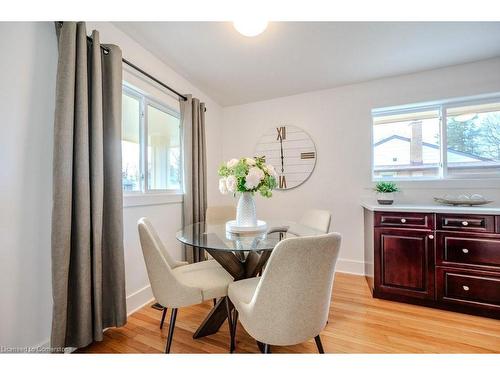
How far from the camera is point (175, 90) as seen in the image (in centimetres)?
241

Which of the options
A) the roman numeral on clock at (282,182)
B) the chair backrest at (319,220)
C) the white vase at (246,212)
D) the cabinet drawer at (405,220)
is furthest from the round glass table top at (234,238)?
the roman numeral on clock at (282,182)

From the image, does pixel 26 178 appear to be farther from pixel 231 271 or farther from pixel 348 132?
pixel 348 132

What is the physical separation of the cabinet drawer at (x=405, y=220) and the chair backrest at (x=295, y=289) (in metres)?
1.42

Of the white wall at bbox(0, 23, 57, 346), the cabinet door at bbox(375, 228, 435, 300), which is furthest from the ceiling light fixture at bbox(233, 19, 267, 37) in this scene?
the cabinet door at bbox(375, 228, 435, 300)

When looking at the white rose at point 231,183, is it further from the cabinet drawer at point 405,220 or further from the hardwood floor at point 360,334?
the cabinet drawer at point 405,220

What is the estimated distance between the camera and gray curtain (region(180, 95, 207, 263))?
8.04 feet

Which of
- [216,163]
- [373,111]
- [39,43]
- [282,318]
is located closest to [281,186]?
[216,163]

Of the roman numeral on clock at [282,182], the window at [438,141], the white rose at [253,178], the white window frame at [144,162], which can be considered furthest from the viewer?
the roman numeral on clock at [282,182]

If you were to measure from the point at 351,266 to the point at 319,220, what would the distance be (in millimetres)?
1242

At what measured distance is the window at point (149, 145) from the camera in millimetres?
2018

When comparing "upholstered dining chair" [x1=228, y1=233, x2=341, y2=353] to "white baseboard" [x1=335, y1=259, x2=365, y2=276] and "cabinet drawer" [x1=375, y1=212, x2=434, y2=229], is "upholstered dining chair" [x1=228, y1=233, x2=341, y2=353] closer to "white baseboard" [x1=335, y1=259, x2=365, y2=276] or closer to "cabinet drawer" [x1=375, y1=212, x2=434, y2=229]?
"cabinet drawer" [x1=375, y1=212, x2=434, y2=229]

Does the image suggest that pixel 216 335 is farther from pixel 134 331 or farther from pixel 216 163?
pixel 216 163

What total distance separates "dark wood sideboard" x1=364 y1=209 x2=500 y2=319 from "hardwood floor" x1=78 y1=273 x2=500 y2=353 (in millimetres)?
115
